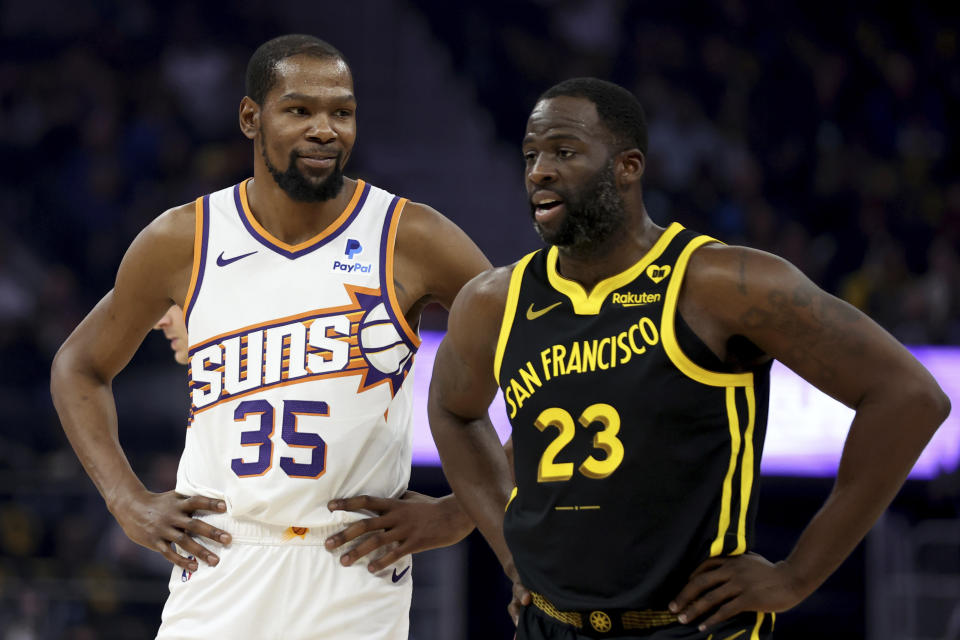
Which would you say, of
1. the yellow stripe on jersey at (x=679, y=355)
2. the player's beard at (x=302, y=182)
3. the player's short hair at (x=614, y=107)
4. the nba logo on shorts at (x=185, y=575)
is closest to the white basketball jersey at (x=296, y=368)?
the player's beard at (x=302, y=182)

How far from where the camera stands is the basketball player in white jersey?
11.8 ft

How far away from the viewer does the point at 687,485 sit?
2.96 meters

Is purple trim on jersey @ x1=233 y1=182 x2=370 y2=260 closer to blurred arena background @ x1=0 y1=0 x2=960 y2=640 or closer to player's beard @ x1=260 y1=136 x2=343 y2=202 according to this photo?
player's beard @ x1=260 y1=136 x2=343 y2=202

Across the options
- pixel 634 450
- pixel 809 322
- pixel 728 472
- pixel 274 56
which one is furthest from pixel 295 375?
pixel 809 322

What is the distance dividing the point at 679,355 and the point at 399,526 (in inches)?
44.2

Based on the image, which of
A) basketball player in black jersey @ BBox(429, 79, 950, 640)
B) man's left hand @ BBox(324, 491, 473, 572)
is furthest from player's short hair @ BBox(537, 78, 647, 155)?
man's left hand @ BBox(324, 491, 473, 572)

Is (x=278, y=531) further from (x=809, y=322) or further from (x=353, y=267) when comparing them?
(x=809, y=322)

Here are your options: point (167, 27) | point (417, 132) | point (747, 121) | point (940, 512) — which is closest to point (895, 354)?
point (940, 512)

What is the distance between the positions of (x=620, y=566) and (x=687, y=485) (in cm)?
24

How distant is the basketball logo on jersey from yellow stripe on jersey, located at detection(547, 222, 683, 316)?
0.68 m

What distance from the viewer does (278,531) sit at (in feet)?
11.9

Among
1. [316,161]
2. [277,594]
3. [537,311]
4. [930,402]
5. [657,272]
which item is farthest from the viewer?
[316,161]

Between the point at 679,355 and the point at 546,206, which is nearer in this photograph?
the point at 679,355

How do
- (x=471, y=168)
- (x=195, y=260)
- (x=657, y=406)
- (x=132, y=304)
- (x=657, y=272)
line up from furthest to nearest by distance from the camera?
1. (x=471, y=168)
2. (x=132, y=304)
3. (x=195, y=260)
4. (x=657, y=272)
5. (x=657, y=406)
